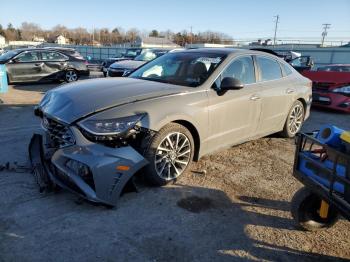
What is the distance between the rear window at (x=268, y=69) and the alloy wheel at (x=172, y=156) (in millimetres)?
1948

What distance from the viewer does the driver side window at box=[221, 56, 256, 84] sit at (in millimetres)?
4704

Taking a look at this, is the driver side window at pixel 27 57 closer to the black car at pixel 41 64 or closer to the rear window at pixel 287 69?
the black car at pixel 41 64

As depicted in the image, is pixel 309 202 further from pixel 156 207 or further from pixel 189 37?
pixel 189 37

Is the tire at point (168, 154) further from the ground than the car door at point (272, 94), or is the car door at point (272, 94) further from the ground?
the car door at point (272, 94)

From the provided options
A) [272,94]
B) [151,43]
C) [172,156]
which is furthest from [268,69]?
[151,43]

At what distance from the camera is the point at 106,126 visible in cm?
340

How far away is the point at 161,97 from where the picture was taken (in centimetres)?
394

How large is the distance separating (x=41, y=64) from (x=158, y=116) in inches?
438

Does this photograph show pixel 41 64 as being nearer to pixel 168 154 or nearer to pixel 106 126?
pixel 168 154

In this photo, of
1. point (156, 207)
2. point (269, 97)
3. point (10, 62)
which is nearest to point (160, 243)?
point (156, 207)

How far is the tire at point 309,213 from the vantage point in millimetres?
3160

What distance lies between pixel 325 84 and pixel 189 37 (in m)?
83.3

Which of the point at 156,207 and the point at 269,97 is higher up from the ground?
the point at 269,97

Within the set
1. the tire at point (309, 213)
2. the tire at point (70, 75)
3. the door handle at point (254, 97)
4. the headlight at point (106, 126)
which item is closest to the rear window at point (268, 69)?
the door handle at point (254, 97)
